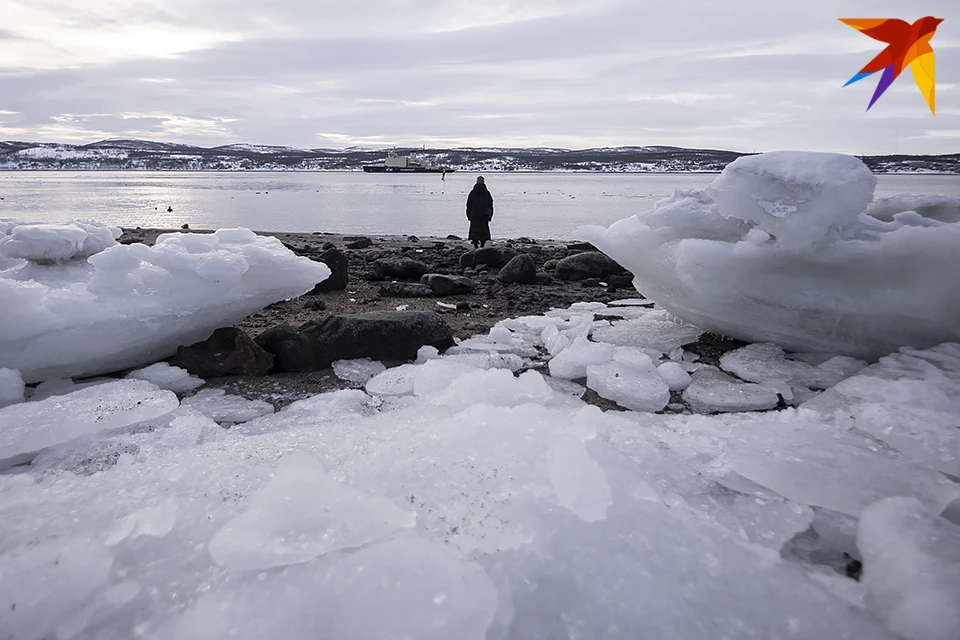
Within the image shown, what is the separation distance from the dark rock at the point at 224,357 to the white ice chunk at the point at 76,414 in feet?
1.43

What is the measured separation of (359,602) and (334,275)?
17.8ft

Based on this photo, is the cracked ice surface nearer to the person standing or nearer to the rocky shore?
the rocky shore

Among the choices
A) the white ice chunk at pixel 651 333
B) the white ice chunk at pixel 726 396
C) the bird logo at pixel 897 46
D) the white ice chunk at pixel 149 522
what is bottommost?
the white ice chunk at pixel 726 396

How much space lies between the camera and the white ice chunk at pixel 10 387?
3.33 metres

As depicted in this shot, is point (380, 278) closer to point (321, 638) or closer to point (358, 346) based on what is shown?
point (358, 346)

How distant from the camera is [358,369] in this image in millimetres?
4059

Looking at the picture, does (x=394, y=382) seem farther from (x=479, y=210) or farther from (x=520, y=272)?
(x=479, y=210)

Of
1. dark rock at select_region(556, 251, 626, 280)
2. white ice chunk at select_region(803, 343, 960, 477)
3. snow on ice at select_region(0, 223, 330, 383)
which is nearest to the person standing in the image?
dark rock at select_region(556, 251, 626, 280)

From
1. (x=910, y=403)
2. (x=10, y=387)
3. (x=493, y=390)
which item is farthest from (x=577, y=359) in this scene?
(x=10, y=387)

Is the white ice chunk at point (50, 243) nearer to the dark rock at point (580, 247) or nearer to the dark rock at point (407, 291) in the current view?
the dark rock at point (407, 291)

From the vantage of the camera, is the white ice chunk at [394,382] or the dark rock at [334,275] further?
the dark rock at [334,275]

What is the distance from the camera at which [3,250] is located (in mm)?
4379

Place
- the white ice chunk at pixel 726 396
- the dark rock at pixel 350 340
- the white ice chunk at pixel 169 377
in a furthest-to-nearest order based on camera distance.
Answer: the dark rock at pixel 350 340 < the white ice chunk at pixel 169 377 < the white ice chunk at pixel 726 396

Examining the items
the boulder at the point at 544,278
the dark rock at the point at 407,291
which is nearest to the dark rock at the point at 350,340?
the dark rock at the point at 407,291
